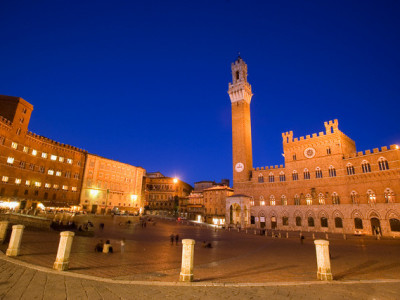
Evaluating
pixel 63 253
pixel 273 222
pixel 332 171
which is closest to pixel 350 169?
pixel 332 171

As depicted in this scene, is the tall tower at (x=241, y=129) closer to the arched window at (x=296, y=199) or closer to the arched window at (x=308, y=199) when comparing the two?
the arched window at (x=296, y=199)

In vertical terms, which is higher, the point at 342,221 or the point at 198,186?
the point at 198,186

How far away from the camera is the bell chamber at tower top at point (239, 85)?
5681cm

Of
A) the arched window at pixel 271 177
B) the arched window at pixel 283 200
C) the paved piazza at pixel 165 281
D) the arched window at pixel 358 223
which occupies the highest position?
the arched window at pixel 271 177

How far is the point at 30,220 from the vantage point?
860 inches

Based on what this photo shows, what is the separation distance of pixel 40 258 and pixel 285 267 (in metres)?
11.4

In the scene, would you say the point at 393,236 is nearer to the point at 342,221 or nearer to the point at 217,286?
the point at 342,221

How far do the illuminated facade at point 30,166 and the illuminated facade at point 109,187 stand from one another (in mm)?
2445

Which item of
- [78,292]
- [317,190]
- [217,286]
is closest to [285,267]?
[217,286]

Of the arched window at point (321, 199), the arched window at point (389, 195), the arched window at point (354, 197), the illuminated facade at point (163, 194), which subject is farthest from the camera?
the illuminated facade at point (163, 194)

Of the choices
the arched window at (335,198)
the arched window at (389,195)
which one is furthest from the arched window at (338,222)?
the arched window at (389,195)

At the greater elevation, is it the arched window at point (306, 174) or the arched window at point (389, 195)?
the arched window at point (306, 174)

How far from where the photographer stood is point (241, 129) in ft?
178

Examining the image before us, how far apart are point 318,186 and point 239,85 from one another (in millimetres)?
30977
